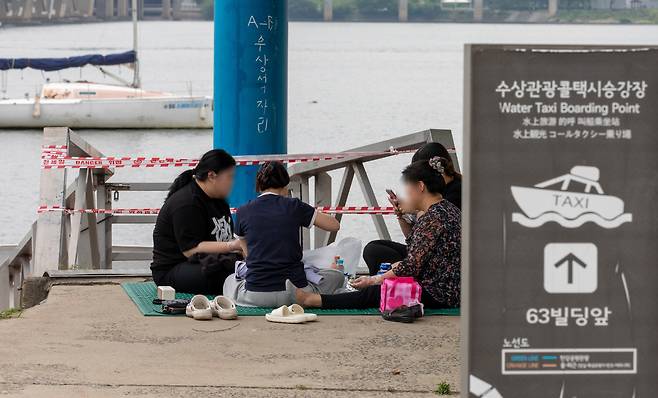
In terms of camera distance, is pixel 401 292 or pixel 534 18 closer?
pixel 401 292

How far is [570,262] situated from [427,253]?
11.5 ft

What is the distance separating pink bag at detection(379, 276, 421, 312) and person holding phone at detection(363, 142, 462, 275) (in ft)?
1.37

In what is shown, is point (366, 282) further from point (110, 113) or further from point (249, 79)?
point (110, 113)

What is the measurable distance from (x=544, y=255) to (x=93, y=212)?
682cm

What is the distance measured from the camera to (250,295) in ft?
25.3

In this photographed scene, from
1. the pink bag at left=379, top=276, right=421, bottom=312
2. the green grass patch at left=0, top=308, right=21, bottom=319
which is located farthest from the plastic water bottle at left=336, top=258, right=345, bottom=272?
the green grass patch at left=0, top=308, right=21, bottom=319

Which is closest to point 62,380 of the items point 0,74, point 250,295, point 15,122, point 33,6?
point 250,295

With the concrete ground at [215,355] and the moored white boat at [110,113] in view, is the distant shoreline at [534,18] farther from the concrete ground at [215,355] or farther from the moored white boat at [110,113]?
the concrete ground at [215,355]

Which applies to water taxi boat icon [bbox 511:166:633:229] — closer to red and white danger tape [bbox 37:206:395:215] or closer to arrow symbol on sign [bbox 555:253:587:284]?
arrow symbol on sign [bbox 555:253:587:284]

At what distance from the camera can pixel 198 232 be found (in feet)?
26.8

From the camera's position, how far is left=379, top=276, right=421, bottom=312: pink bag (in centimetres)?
743

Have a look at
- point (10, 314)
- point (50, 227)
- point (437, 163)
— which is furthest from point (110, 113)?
point (437, 163)

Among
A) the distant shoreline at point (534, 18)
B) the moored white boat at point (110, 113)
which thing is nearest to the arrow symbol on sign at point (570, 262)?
the moored white boat at point (110, 113)

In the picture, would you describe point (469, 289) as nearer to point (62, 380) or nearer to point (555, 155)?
point (555, 155)
